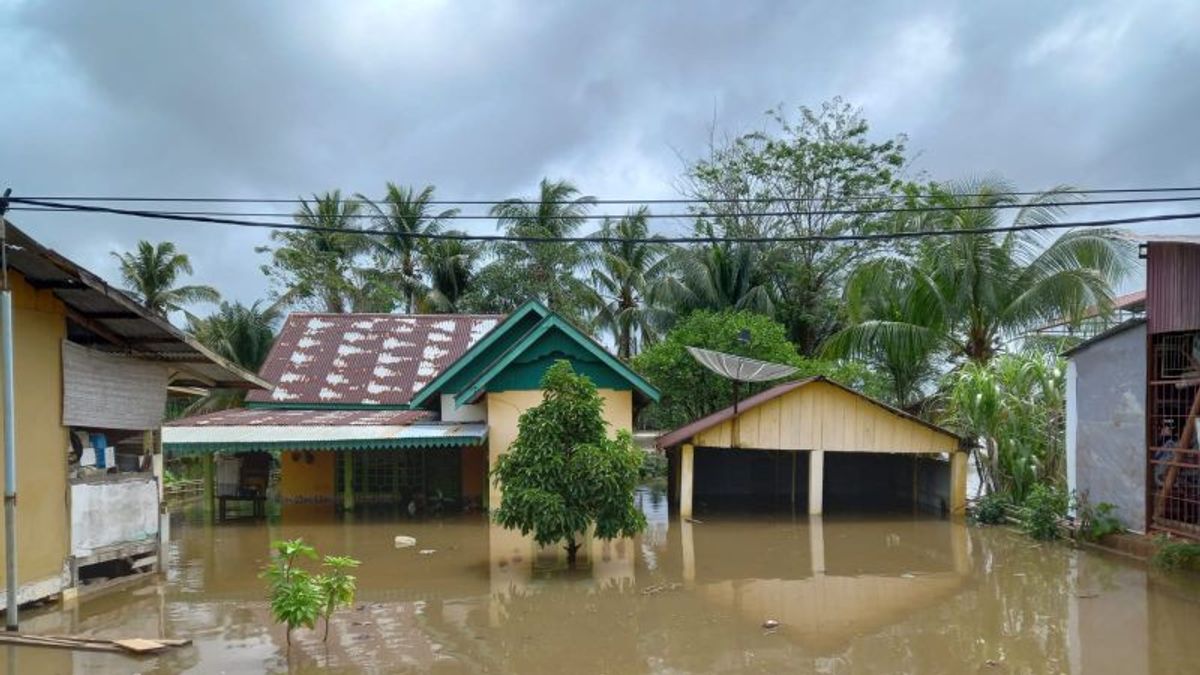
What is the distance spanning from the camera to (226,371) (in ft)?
43.5

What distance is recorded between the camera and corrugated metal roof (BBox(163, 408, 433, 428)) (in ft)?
63.3

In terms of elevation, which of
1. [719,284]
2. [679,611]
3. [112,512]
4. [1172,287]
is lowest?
[679,611]

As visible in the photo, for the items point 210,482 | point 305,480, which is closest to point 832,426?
point 305,480

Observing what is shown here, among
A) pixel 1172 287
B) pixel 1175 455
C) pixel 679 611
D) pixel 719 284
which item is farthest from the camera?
pixel 719 284

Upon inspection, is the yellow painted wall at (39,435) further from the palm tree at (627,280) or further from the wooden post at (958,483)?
the palm tree at (627,280)

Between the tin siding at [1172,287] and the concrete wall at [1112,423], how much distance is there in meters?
0.58

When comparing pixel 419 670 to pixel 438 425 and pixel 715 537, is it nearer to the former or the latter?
pixel 715 537

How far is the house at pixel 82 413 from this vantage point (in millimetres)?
10094

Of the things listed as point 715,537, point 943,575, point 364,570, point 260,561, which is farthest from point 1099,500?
point 260,561

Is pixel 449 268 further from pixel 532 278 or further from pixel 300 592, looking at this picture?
pixel 300 592

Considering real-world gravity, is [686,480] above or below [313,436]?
below

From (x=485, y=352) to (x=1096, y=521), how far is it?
38.1ft

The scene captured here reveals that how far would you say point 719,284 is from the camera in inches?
1196

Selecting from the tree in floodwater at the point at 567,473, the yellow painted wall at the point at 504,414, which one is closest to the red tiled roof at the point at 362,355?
the yellow painted wall at the point at 504,414
